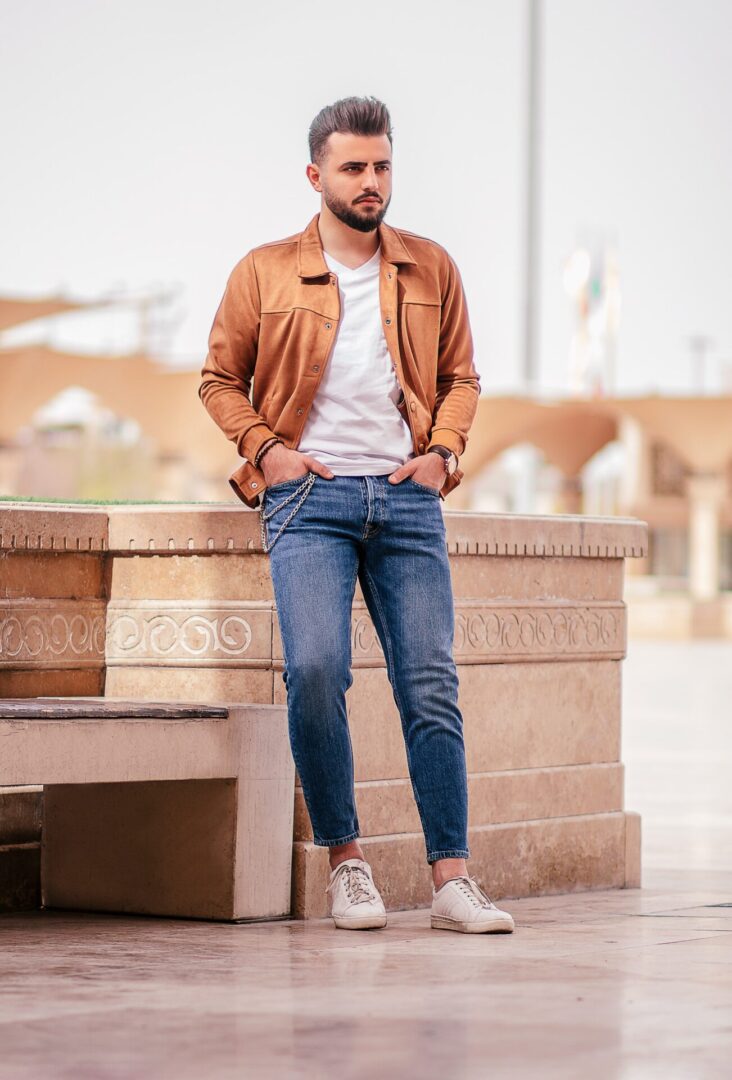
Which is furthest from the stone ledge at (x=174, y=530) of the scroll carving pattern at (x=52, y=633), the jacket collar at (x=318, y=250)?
the jacket collar at (x=318, y=250)

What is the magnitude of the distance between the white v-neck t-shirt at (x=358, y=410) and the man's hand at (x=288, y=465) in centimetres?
6

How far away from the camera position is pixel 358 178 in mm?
4406

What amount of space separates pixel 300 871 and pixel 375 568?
83cm

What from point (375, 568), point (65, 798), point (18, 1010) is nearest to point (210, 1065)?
point (18, 1010)

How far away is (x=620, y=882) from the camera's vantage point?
5652mm

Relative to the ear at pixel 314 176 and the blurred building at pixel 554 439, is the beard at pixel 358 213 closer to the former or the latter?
the ear at pixel 314 176

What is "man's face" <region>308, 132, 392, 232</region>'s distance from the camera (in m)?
4.38

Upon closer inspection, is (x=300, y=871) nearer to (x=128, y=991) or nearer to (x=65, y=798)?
(x=65, y=798)

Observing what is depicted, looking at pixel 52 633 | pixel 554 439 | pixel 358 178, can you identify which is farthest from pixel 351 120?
pixel 554 439

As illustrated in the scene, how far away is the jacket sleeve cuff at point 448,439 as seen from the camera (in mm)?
4457

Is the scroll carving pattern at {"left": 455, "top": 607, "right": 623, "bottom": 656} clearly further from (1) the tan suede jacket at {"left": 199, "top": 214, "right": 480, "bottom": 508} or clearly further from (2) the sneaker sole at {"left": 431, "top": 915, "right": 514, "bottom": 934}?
(2) the sneaker sole at {"left": 431, "top": 915, "right": 514, "bottom": 934}

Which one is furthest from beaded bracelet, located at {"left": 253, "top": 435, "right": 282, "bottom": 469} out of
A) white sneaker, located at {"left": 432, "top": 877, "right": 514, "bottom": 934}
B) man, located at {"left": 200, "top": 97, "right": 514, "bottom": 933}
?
white sneaker, located at {"left": 432, "top": 877, "right": 514, "bottom": 934}

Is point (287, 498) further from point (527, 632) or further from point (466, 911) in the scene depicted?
point (527, 632)

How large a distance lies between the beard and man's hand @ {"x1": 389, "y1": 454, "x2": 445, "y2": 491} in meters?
0.56
